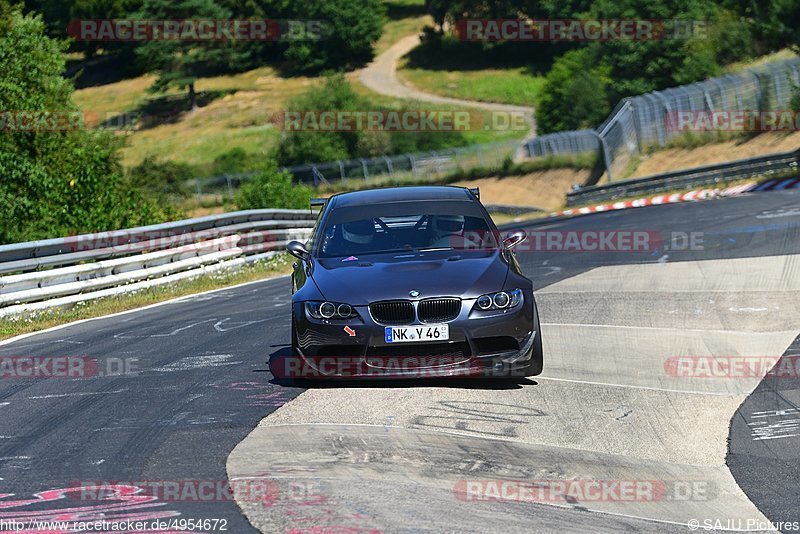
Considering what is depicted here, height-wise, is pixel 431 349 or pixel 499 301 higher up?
pixel 499 301

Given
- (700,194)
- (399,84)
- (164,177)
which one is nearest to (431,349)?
(700,194)

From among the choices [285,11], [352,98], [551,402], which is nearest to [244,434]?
[551,402]

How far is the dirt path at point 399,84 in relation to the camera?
93.4 meters

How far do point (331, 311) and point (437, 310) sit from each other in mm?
803

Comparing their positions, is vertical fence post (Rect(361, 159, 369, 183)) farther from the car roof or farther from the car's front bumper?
the car's front bumper

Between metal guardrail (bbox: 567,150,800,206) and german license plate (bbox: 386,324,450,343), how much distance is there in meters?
29.7

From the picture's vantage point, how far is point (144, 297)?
1773 cm

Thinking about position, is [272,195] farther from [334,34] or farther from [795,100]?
[334,34]

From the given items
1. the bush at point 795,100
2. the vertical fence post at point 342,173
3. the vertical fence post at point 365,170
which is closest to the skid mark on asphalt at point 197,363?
the bush at point 795,100

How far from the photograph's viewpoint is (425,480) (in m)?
6.39

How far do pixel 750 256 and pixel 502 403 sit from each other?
31.3ft

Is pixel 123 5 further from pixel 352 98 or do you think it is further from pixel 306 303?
pixel 306 303

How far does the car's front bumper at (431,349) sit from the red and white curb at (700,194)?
85.2 feet

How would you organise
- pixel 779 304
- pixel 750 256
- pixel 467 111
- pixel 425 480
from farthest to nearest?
pixel 467 111 < pixel 750 256 < pixel 779 304 < pixel 425 480
